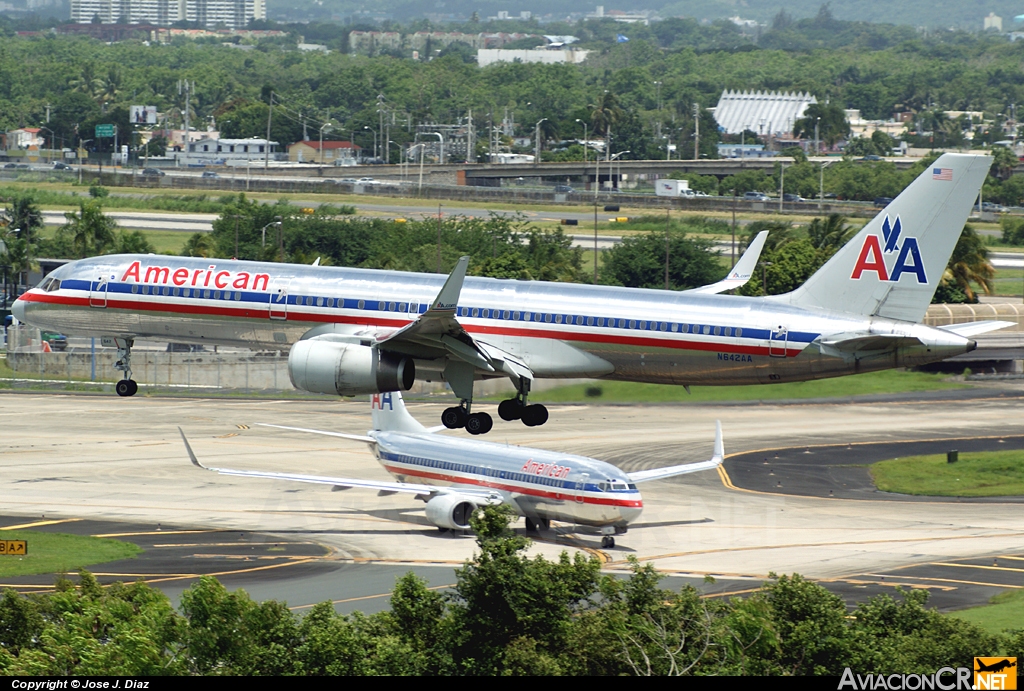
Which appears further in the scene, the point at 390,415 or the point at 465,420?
the point at 390,415

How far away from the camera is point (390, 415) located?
102062mm

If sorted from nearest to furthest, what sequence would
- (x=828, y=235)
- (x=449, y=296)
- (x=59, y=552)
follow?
(x=449, y=296), (x=59, y=552), (x=828, y=235)

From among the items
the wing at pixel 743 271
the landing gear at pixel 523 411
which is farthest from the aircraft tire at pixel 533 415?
the wing at pixel 743 271

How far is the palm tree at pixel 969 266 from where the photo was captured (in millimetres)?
163875

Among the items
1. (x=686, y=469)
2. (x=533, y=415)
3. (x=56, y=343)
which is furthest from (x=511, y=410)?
(x=56, y=343)

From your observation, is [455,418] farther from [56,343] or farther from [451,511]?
[56,343]

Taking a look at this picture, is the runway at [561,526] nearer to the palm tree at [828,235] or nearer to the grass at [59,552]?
the grass at [59,552]

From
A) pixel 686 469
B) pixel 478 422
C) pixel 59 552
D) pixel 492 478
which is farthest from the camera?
pixel 686 469

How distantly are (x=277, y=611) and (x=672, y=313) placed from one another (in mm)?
17191

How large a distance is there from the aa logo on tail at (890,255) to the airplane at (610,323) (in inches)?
1.9

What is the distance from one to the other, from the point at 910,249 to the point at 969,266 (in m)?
117

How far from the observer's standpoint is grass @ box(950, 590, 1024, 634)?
2864 inches

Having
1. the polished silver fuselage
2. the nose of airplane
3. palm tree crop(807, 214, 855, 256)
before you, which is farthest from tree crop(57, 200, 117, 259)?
the polished silver fuselage

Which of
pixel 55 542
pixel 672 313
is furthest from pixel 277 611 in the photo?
pixel 55 542
